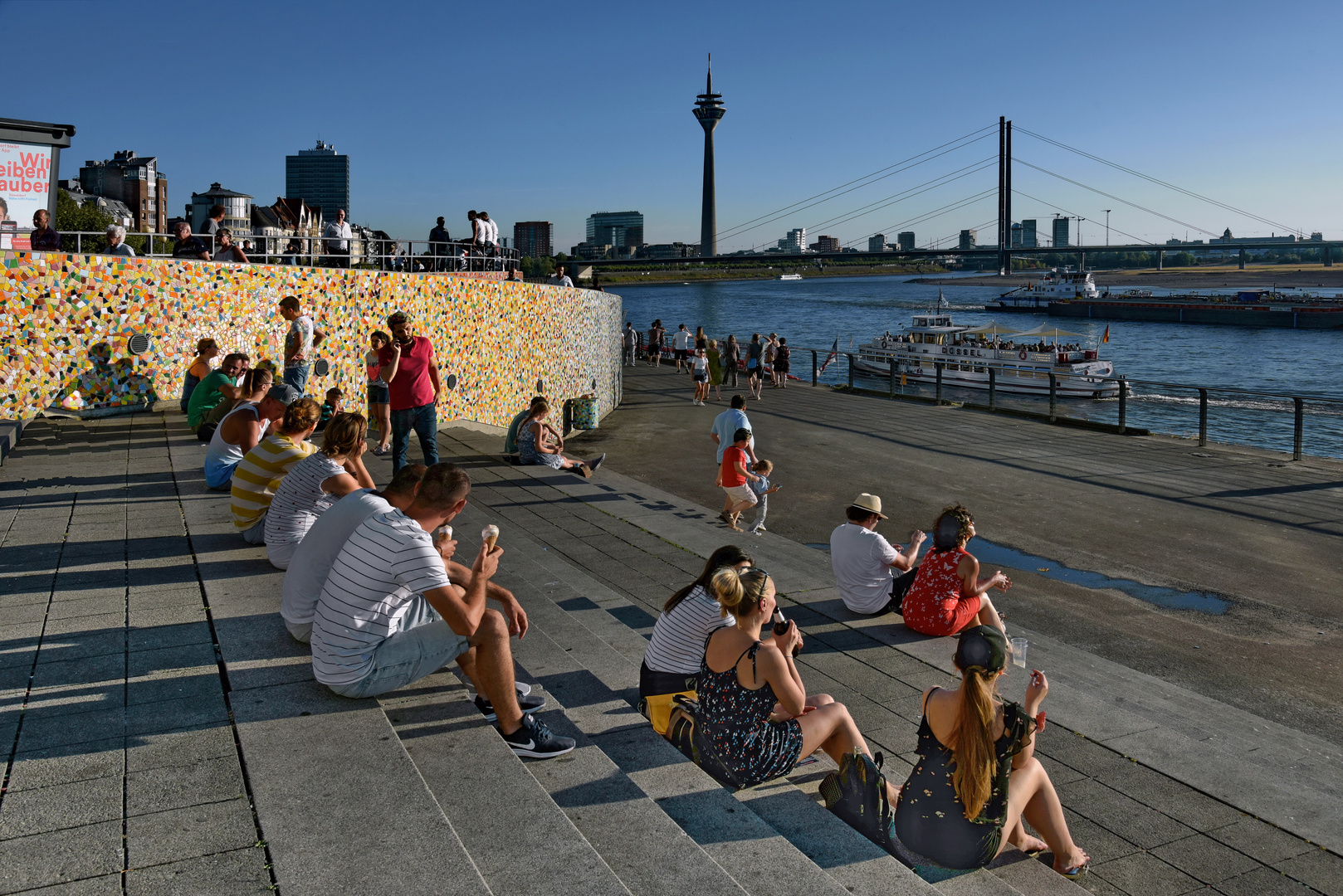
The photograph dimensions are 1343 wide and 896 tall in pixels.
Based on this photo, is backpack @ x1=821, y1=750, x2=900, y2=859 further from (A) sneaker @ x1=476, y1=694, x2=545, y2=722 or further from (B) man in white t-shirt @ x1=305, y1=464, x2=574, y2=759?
(A) sneaker @ x1=476, y1=694, x2=545, y2=722

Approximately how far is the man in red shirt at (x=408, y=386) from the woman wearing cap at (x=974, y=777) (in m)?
6.66

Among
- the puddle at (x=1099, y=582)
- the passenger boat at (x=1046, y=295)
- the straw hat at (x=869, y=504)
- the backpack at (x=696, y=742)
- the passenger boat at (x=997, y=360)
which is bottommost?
the puddle at (x=1099, y=582)

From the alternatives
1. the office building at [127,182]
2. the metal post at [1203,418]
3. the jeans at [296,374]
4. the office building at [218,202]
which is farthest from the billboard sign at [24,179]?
the office building at [127,182]

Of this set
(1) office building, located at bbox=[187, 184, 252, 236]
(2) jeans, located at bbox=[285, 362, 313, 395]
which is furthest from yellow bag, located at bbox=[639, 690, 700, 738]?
(1) office building, located at bbox=[187, 184, 252, 236]

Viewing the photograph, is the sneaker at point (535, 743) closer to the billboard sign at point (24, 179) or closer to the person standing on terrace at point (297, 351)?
the person standing on terrace at point (297, 351)

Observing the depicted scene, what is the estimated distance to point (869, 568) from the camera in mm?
6141

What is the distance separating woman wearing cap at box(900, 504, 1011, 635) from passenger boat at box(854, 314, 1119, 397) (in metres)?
31.2

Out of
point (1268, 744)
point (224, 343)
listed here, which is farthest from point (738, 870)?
point (224, 343)

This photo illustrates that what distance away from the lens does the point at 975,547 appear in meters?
9.58

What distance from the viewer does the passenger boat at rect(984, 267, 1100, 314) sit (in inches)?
4161

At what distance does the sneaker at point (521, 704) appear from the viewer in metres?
3.96

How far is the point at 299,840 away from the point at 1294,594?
794 cm

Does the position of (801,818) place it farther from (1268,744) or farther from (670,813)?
(1268,744)

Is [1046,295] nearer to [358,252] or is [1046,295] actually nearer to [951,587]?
[358,252]
